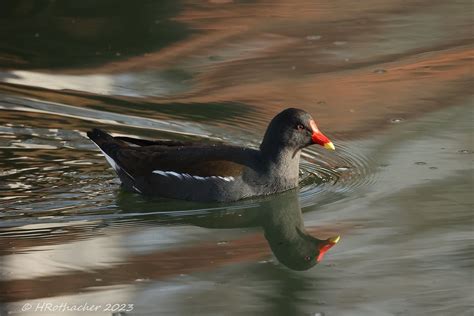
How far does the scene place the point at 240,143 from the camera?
30.0 feet

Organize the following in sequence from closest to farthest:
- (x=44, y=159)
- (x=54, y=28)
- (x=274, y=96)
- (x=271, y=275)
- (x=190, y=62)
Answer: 1. (x=271, y=275)
2. (x=44, y=159)
3. (x=274, y=96)
4. (x=190, y=62)
5. (x=54, y=28)

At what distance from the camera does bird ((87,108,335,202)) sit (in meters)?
8.10

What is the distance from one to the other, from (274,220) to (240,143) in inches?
56.0

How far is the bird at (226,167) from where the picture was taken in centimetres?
810

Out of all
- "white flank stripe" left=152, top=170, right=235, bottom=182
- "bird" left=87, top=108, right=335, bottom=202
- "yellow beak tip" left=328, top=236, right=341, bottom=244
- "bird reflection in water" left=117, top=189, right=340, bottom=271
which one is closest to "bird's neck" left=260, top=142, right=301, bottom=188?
"bird" left=87, top=108, right=335, bottom=202

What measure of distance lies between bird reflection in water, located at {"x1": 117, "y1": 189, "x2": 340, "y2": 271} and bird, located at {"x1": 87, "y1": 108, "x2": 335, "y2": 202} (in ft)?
0.31

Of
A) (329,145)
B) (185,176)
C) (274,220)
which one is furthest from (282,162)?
(185,176)

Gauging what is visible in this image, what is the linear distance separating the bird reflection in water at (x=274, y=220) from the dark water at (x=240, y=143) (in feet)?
0.07

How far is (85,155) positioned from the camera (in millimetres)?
8930

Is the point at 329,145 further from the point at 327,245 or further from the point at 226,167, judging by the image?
the point at 327,245

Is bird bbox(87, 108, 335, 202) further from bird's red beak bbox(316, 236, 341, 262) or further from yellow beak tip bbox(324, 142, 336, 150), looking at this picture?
bird's red beak bbox(316, 236, 341, 262)

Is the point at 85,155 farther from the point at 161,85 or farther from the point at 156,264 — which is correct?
the point at 156,264

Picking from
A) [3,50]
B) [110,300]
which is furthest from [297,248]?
[3,50]

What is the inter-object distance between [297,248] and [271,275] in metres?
0.65
